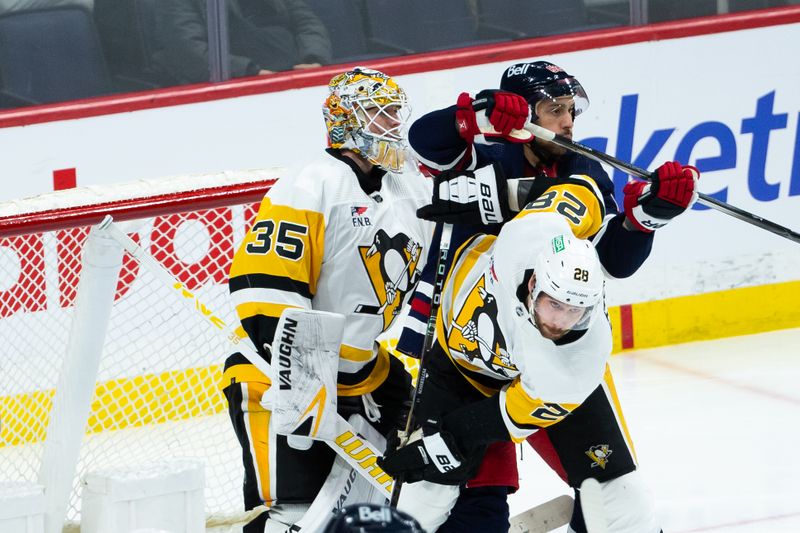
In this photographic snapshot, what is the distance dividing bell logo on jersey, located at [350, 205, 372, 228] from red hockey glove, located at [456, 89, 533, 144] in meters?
0.24

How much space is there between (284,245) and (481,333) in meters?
0.38

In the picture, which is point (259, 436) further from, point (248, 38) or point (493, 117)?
point (248, 38)

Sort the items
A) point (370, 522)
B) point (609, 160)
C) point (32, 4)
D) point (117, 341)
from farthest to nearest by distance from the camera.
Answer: point (32, 4), point (117, 341), point (609, 160), point (370, 522)

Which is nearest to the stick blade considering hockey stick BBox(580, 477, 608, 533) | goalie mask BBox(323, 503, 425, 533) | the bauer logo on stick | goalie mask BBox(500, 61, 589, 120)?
hockey stick BBox(580, 477, 608, 533)

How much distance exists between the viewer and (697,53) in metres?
4.98

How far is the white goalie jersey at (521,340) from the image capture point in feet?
7.74

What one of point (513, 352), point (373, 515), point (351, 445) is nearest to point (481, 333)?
point (513, 352)

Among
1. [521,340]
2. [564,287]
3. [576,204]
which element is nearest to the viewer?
[564,287]

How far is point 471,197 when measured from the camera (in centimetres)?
257

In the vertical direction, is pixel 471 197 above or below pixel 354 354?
above

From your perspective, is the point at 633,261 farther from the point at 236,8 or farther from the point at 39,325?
the point at 236,8

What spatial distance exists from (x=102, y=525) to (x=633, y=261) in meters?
1.19

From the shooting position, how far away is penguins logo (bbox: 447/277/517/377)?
2.51 meters

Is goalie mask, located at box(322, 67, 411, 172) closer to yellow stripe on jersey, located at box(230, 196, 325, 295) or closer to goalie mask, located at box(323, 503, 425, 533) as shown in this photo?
yellow stripe on jersey, located at box(230, 196, 325, 295)
